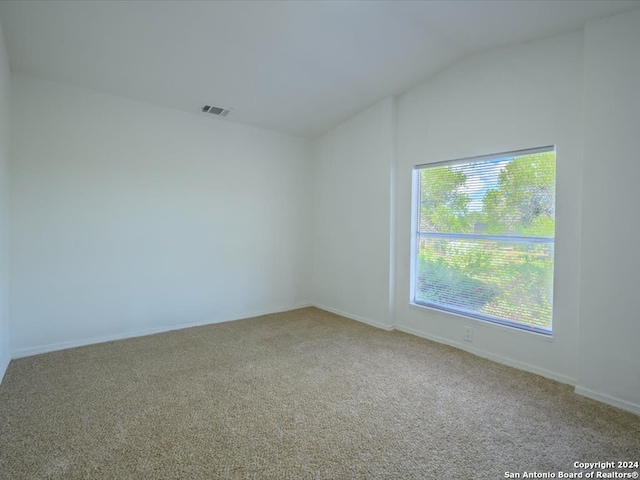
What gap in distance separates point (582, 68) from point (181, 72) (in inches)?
133

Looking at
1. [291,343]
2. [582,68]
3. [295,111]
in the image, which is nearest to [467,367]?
[291,343]

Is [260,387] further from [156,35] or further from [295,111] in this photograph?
[295,111]

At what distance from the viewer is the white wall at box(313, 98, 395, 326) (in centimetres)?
388

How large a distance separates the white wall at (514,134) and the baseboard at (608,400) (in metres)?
0.17

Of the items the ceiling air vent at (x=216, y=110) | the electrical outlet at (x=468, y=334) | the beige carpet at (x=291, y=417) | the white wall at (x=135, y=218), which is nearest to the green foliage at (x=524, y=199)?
the electrical outlet at (x=468, y=334)

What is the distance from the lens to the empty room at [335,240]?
1.93 m

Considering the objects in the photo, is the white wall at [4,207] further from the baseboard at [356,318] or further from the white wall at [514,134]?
the white wall at [514,134]

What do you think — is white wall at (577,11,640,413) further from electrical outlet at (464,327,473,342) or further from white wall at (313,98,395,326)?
white wall at (313,98,395,326)

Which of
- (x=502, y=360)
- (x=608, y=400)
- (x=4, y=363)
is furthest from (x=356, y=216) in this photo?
(x=4, y=363)

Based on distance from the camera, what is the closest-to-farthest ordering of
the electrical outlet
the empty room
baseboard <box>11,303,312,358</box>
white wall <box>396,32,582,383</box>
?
the empty room < white wall <box>396,32,582,383</box> < baseboard <box>11,303,312,358</box> < the electrical outlet

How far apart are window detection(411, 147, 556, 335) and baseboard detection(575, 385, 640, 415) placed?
0.48 meters

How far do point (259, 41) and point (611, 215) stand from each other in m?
3.01

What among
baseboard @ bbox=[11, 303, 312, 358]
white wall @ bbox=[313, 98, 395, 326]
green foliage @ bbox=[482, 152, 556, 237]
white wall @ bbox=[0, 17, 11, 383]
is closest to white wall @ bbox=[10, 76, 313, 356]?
baseboard @ bbox=[11, 303, 312, 358]

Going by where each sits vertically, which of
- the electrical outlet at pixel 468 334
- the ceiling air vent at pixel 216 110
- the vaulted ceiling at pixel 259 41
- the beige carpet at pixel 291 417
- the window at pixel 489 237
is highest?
the vaulted ceiling at pixel 259 41
